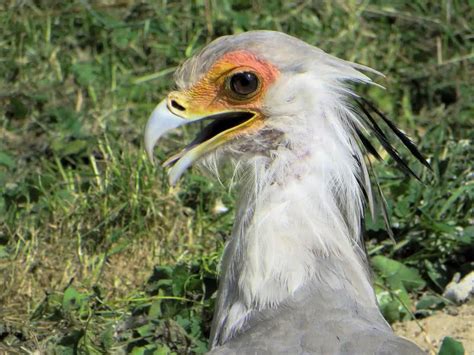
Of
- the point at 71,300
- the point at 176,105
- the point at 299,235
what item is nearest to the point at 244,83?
the point at 176,105

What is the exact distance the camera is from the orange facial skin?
4.11 metres

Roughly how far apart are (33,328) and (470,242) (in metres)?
1.99

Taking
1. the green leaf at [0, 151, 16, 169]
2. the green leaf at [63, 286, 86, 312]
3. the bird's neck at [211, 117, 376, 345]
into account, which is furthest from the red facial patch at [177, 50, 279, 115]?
the green leaf at [0, 151, 16, 169]

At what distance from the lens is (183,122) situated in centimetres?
421

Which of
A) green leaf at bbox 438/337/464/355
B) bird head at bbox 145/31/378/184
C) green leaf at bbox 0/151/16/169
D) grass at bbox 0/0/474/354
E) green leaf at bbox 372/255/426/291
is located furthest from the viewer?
green leaf at bbox 0/151/16/169

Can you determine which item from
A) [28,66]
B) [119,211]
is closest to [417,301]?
[119,211]

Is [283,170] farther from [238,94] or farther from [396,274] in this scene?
[396,274]

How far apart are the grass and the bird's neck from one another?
0.78 metres

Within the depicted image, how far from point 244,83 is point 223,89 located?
80 millimetres

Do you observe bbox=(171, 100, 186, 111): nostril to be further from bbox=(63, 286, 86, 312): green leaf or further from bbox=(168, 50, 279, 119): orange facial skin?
bbox=(63, 286, 86, 312): green leaf

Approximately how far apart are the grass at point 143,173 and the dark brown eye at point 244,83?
1.11m

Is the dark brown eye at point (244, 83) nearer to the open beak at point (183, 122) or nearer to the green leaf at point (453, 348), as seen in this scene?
the open beak at point (183, 122)

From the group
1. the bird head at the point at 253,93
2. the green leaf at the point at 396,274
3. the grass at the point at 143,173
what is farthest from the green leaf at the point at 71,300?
the green leaf at the point at 396,274

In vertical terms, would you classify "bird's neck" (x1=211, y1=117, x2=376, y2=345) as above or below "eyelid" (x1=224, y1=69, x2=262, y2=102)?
below
